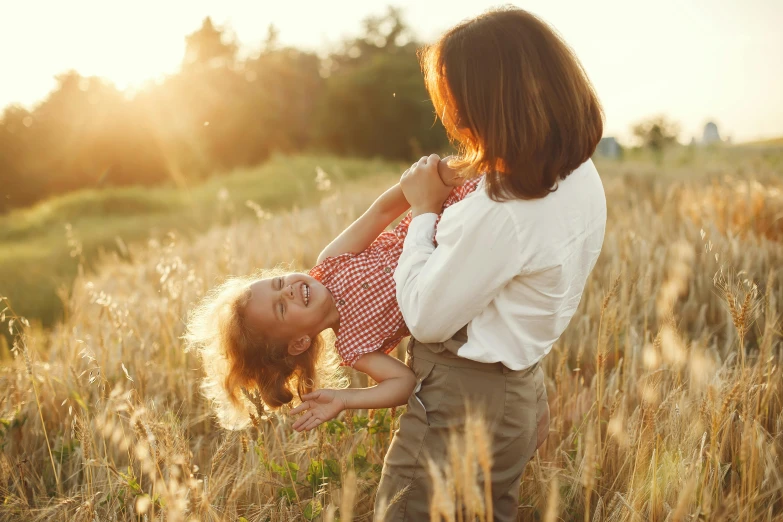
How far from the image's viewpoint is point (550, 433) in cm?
243

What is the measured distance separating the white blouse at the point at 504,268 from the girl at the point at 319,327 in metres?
0.31

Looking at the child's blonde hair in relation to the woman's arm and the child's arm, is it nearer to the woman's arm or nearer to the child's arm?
the child's arm

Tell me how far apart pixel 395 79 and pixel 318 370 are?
22.2m

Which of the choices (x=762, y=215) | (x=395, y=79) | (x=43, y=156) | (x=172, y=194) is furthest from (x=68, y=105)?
(x=762, y=215)

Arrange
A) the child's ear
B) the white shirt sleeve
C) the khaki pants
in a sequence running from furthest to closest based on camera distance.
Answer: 1. the child's ear
2. the khaki pants
3. the white shirt sleeve

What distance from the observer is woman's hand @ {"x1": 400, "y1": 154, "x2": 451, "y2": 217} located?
1.76m

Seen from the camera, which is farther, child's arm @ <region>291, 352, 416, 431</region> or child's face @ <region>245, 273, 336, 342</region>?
child's face @ <region>245, 273, 336, 342</region>

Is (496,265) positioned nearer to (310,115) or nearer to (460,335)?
(460,335)

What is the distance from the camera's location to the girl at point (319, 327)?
6.26ft

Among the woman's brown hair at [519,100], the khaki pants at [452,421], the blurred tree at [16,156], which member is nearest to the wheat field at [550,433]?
the khaki pants at [452,421]

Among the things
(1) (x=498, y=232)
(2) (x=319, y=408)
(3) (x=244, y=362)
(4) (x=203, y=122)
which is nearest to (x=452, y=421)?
(2) (x=319, y=408)

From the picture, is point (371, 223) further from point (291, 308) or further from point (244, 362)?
point (244, 362)

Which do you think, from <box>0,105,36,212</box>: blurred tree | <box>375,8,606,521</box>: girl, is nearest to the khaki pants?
<box>375,8,606,521</box>: girl

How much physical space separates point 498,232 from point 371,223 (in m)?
0.77
